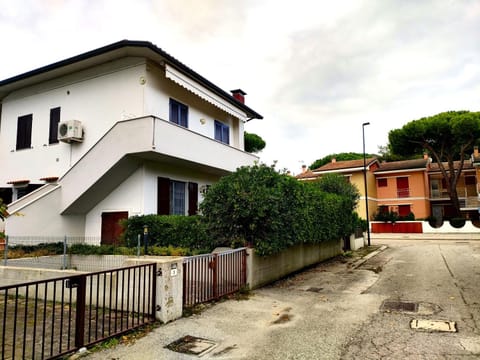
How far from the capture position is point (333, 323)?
5957mm

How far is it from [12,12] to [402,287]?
14863mm

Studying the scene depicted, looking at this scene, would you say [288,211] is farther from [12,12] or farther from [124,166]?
[12,12]

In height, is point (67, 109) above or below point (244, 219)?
above

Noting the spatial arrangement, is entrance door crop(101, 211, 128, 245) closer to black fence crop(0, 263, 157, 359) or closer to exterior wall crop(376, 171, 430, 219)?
black fence crop(0, 263, 157, 359)

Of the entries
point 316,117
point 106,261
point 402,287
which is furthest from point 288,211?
point 316,117

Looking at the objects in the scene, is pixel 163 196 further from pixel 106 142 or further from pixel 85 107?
pixel 85 107

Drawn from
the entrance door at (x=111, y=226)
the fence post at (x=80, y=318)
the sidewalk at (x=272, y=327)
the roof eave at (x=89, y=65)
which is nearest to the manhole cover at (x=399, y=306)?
the sidewalk at (x=272, y=327)

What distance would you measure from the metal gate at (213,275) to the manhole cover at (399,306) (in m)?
3.27

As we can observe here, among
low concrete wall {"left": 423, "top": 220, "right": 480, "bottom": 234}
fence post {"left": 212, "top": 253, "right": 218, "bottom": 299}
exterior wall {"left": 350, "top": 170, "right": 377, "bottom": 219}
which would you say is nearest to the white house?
fence post {"left": 212, "top": 253, "right": 218, "bottom": 299}

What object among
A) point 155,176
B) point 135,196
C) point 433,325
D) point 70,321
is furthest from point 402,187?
point 70,321

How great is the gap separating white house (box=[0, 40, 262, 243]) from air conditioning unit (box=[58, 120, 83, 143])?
4 centimetres

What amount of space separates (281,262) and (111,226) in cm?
713

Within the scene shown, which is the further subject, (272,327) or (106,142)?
(106,142)

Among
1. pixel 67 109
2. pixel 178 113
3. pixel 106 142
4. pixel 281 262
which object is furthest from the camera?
pixel 178 113
